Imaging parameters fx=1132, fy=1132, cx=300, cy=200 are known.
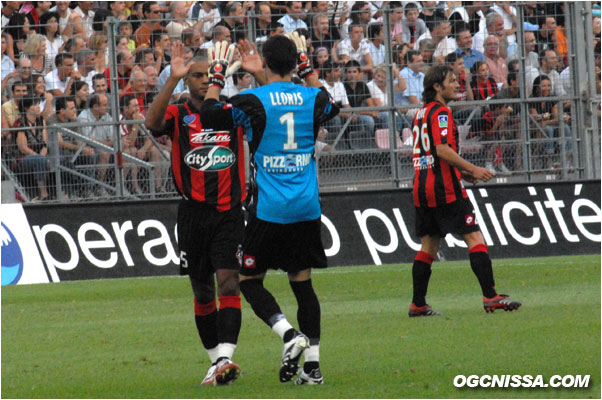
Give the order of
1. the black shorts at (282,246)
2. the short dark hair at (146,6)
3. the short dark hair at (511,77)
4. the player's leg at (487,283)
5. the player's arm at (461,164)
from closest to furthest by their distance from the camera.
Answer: the black shorts at (282,246), the player's arm at (461,164), the player's leg at (487,283), the short dark hair at (511,77), the short dark hair at (146,6)

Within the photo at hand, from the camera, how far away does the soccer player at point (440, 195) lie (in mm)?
10453

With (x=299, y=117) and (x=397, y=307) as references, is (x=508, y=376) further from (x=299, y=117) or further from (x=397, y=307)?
(x=397, y=307)

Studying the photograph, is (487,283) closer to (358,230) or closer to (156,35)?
(358,230)

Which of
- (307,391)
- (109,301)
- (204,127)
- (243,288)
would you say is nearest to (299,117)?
(204,127)

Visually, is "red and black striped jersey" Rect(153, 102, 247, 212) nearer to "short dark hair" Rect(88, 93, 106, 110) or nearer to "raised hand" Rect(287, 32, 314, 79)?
"raised hand" Rect(287, 32, 314, 79)

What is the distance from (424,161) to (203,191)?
3768 mm

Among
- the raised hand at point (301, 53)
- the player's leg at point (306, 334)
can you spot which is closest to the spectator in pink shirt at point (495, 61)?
the raised hand at point (301, 53)

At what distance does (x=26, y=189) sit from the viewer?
16594mm

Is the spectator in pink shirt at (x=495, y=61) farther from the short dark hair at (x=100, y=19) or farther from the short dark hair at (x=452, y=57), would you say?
the short dark hair at (x=100, y=19)

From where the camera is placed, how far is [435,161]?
10.7 metres

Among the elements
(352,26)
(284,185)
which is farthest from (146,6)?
(284,185)

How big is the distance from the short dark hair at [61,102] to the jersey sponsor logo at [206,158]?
9.89 m

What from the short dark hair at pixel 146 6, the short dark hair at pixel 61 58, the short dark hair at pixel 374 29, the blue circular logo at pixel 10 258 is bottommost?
the blue circular logo at pixel 10 258

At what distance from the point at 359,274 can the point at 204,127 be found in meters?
8.00
